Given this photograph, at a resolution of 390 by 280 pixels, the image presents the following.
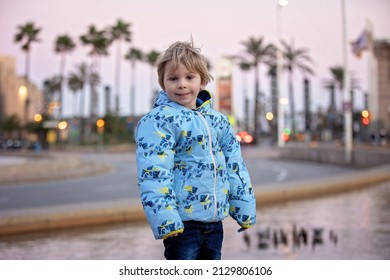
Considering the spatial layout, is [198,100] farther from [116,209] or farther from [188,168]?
[116,209]

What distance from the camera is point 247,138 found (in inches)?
2415

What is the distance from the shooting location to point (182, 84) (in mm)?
3662

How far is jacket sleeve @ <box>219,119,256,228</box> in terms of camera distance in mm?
3777

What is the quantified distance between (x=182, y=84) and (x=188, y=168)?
14.4 inches

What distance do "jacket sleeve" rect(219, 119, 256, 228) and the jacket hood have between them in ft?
0.39

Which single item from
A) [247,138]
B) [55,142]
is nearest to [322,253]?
[247,138]

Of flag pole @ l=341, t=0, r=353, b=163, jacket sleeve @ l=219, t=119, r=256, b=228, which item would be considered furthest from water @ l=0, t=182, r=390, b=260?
flag pole @ l=341, t=0, r=353, b=163

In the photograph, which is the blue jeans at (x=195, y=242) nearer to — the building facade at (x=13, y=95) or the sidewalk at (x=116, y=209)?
the sidewalk at (x=116, y=209)

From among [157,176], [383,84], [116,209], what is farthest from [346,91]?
[157,176]

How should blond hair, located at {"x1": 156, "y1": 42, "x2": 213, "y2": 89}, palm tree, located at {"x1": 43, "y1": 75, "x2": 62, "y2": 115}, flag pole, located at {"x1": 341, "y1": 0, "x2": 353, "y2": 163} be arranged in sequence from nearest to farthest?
blond hair, located at {"x1": 156, "y1": 42, "x2": 213, "y2": 89}, flag pole, located at {"x1": 341, "y1": 0, "x2": 353, "y2": 163}, palm tree, located at {"x1": 43, "y1": 75, "x2": 62, "y2": 115}

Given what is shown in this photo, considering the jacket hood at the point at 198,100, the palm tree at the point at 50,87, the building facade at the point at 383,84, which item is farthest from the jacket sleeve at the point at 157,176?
the palm tree at the point at 50,87

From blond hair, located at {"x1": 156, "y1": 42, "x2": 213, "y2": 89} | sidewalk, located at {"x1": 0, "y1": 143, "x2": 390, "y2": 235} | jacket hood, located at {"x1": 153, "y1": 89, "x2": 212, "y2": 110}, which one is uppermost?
blond hair, located at {"x1": 156, "y1": 42, "x2": 213, "y2": 89}

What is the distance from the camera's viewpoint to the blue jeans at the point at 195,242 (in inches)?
144

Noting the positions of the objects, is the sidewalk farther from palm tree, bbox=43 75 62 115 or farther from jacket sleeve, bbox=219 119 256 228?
palm tree, bbox=43 75 62 115
